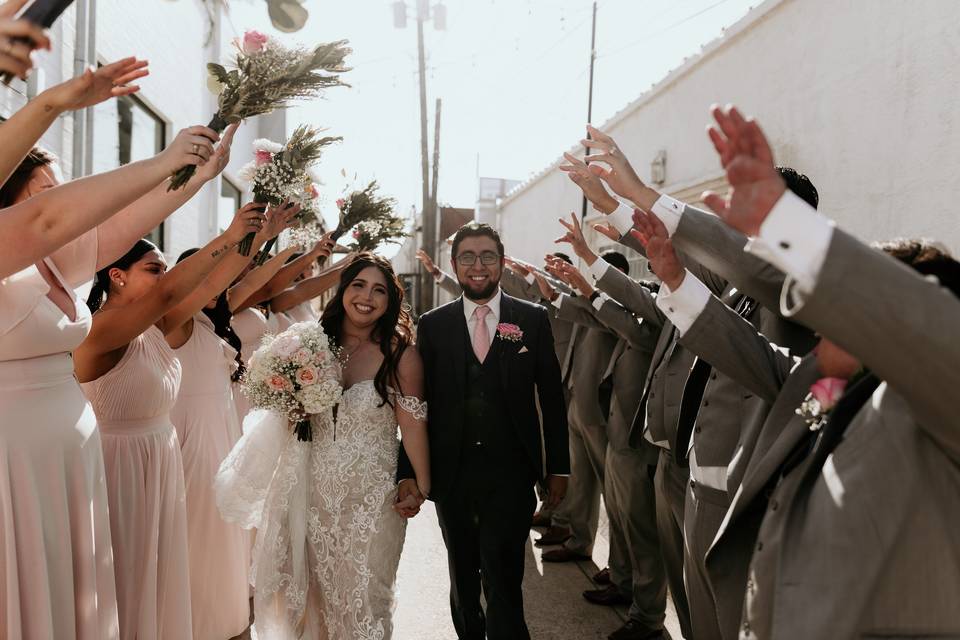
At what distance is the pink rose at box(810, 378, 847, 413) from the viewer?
1.88 metres

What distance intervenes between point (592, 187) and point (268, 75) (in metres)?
1.52

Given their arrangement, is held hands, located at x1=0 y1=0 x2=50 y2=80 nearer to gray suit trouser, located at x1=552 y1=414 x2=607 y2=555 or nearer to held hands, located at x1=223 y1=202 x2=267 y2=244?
held hands, located at x1=223 y1=202 x2=267 y2=244

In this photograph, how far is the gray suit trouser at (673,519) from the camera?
12.2ft

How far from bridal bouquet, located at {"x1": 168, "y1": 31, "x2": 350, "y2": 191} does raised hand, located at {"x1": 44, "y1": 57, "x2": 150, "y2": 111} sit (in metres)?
0.73

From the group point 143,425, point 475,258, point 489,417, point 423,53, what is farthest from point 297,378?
point 423,53

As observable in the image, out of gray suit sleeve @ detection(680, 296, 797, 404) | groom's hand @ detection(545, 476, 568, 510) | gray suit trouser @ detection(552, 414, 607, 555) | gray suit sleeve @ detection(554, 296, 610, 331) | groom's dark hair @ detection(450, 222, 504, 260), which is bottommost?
gray suit trouser @ detection(552, 414, 607, 555)

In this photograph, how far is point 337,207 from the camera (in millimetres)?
5949

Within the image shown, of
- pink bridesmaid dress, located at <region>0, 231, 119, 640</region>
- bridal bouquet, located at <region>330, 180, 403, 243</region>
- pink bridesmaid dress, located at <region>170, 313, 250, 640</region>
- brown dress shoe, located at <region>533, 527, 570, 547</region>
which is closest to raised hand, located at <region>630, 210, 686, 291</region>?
pink bridesmaid dress, located at <region>0, 231, 119, 640</region>

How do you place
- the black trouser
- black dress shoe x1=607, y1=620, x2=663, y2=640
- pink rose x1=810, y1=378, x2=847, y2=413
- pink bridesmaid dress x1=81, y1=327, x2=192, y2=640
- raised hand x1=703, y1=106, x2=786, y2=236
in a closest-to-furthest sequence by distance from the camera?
raised hand x1=703, y1=106, x2=786, y2=236
pink rose x1=810, y1=378, x2=847, y2=413
pink bridesmaid dress x1=81, y1=327, x2=192, y2=640
the black trouser
black dress shoe x1=607, y1=620, x2=663, y2=640

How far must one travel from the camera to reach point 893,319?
1.38m

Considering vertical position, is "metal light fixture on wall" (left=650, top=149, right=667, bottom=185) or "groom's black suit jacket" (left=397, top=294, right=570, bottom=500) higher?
"metal light fixture on wall" (left=650, top=149, right=667, bottom=185)

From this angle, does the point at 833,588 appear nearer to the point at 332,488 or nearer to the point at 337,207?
the point at 332,488

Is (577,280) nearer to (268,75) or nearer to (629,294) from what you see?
(629,294)

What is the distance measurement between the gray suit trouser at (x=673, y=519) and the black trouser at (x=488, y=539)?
757 mm
